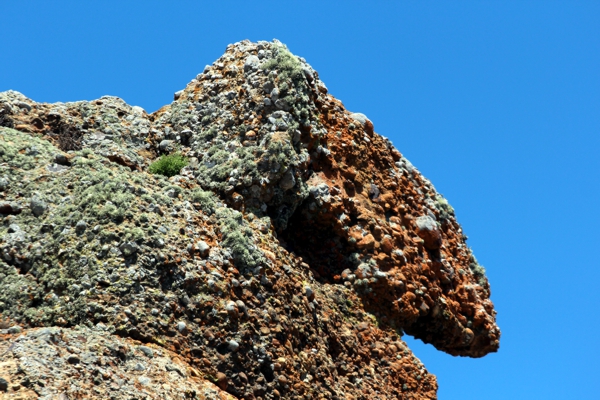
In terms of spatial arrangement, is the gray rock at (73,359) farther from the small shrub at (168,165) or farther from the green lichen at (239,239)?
the small shrub at (168,165)

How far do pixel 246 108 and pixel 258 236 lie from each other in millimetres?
3277

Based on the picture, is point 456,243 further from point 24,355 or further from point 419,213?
point 24,355

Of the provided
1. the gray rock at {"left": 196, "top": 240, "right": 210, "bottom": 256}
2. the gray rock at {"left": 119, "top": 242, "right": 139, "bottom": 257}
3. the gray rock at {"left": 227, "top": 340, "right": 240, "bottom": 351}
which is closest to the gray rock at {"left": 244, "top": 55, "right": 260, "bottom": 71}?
the gray rock at {"left": 196, "top": 240, "right": 210, "bottom": 256}

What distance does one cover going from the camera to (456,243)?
2180 cm

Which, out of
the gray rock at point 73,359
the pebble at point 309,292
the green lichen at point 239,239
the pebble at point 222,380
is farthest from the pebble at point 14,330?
the pebble at point 309,292

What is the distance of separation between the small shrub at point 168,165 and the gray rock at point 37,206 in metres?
3.23

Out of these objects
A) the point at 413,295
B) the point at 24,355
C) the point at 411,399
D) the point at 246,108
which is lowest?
the point at 24,355

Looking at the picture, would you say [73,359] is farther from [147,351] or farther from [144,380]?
[147,351]

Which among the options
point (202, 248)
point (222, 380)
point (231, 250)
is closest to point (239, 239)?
point (231, 250)

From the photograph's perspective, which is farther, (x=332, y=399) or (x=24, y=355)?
(x=332, y=399)

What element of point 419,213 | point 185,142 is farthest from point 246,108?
point 419,213

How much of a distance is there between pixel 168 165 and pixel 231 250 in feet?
11.3

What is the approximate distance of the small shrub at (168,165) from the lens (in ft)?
61.8

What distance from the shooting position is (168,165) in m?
19.0
